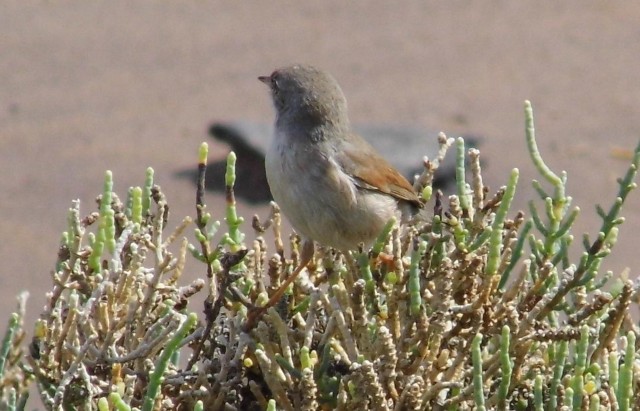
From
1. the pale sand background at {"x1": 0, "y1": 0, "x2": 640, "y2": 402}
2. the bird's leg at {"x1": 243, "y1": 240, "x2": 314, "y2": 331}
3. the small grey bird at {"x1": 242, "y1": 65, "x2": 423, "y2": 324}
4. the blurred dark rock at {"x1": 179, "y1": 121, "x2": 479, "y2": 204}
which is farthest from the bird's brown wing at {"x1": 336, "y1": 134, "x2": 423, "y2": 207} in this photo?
the blurred dark rock at {"x1": 179, "y1": 121, "x2": 479, "y2": 204}

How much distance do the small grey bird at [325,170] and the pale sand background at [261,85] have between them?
7.09m

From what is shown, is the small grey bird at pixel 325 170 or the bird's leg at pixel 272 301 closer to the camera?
the bird's leg at pixel 272 301

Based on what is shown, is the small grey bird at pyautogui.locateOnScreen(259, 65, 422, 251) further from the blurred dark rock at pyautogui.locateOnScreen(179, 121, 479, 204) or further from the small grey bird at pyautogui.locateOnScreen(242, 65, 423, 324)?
the blurred dark rock at pyautogui.locateOnScreen(179, 121, 479, 204)

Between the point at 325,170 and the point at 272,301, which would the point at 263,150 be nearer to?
the point at 325,170

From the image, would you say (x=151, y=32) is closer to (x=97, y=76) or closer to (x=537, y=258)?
(x=97, y=76)

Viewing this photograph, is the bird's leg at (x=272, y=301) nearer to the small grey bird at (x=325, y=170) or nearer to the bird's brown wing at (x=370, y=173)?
the small grey bird at (x=325, y=170)

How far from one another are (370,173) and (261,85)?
10.6m

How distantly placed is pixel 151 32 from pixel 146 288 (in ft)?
46.5

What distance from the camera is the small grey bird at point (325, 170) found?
4980 mm

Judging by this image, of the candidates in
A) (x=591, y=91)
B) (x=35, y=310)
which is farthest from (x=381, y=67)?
(x=35, y=310)

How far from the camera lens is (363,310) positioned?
344cm

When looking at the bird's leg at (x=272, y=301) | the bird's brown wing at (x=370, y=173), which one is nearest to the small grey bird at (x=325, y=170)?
the bird's brown wing at (x=370, y=173)

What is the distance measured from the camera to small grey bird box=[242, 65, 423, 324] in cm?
498

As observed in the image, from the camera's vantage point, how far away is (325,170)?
5.18 m
